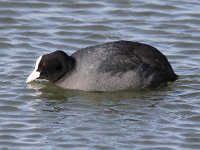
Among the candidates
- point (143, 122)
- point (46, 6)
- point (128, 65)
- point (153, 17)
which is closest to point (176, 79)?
point (128, 65)

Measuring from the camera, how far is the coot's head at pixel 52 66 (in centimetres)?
1152

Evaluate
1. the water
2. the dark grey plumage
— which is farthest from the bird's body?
the water

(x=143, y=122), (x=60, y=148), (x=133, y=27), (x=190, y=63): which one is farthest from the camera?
(x=133, y=27)

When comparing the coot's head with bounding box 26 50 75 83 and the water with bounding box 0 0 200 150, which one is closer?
the water with bounding box 0 0 200 150

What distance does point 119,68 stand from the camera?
11.3 m

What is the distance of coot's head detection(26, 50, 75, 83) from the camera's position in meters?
11.5

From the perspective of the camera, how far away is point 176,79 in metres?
11.6

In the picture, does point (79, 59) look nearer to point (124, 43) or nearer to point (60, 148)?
point (124, 43)

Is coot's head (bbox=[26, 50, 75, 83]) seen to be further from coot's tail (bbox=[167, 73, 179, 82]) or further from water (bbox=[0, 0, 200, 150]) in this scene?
coot's tail (bbox=[167, 73, 179, 82])

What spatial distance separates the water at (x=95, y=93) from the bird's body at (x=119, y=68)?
0.13 meters

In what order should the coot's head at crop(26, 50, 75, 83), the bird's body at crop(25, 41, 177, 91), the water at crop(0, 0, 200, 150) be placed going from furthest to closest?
the coot's head at crop(26, 50, 75, 83), the bird's body at crop(25, 41, 177, 91), the water at crop(0, 0, 200, 150)

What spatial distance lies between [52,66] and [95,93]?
30.1 inches

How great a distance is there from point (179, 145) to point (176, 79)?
8.37ft

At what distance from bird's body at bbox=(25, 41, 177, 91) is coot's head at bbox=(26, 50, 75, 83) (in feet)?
0.47
